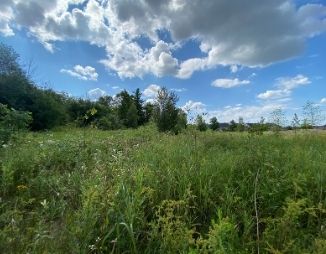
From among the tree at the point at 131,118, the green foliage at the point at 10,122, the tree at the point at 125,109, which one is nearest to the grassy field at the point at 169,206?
the green foliage at the point at 10,122

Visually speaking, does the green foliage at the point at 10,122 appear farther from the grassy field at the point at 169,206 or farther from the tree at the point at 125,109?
the tree at the point at 125,109

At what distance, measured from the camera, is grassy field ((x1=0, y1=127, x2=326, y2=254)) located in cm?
271

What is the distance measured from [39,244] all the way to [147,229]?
964 mm

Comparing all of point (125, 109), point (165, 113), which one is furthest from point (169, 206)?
point (125, 109)

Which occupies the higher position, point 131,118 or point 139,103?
point 139,103

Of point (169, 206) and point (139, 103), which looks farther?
point (139, 103)

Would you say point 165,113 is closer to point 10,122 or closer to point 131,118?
point 10,122

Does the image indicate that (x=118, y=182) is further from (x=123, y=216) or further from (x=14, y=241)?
(x=14, y=241)

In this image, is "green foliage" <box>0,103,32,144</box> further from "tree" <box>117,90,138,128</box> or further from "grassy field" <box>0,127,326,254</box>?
"tree" <box>117,90,138,128</box>

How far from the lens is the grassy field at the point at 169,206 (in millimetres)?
2711

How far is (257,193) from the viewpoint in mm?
3811

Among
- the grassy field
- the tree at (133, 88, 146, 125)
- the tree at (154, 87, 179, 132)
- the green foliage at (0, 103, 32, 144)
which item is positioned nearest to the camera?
the grassy field

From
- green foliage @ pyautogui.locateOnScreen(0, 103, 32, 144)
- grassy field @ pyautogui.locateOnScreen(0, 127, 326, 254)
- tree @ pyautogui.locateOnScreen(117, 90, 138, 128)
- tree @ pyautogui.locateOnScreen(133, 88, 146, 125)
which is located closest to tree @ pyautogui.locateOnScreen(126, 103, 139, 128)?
tree @ pyautogui.locateOnScreen(117, 90, 138, 128)

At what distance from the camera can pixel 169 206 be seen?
3.43 metres
